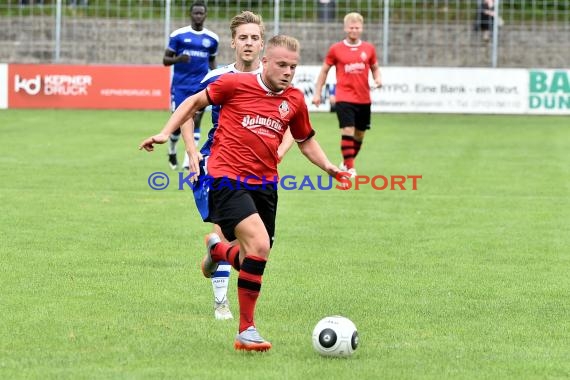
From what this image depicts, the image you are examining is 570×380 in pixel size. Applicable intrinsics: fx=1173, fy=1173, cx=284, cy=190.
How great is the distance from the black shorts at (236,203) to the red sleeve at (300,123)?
1.28 feet

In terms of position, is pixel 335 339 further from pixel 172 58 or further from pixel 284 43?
pixel 172 58

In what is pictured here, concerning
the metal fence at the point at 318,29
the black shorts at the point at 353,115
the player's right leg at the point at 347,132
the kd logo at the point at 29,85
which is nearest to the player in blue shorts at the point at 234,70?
the player's right leg at the point at 347,132

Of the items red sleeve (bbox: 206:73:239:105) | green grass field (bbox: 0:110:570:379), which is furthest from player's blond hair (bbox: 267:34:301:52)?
green grass field (bbox: 0:110:570:379)

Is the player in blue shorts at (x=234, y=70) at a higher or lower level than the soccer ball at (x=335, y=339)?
higher

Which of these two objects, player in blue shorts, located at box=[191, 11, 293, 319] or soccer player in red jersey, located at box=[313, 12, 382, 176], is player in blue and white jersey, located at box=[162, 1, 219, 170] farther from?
player in blue shorts, located at box=[191, 11, 293, 319]

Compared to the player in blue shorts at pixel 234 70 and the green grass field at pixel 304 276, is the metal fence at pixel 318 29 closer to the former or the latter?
the green grass field at pixel 304 276

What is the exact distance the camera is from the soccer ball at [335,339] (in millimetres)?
6686

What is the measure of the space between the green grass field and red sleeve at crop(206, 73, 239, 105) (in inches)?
57.5

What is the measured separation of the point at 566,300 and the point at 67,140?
14.8m

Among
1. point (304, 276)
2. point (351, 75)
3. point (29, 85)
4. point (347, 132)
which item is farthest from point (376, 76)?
point (29, 85)

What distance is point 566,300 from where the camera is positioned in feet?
28.3

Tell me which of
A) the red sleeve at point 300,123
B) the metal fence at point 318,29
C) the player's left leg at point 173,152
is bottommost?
the player's left leg at point 173,152

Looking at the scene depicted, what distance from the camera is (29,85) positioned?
29.6 metres

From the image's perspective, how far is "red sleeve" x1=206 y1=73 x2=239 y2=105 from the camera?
7.20m
